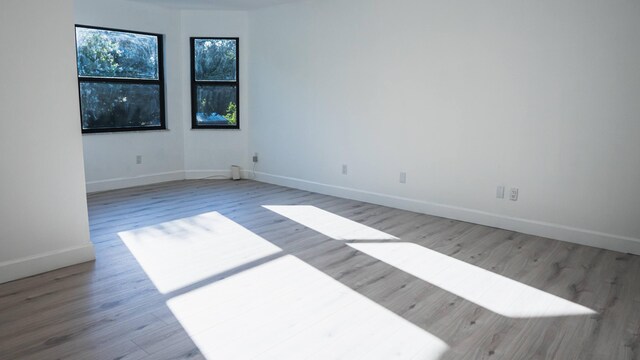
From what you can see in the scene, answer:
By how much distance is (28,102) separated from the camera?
2.78 metres

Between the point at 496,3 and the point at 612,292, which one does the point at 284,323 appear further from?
the point at 496,3

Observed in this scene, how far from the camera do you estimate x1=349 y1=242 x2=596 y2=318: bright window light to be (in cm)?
254

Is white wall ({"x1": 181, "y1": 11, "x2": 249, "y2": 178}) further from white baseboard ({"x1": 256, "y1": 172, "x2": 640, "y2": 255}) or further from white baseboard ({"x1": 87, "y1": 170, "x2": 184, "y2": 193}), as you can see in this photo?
white baseboard ({"x1": 256, "y1": 172, "x2": 640, "y2": 255})

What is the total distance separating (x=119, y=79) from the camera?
5.70 meters

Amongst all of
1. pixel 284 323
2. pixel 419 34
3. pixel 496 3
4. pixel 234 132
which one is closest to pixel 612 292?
pixel 284 323

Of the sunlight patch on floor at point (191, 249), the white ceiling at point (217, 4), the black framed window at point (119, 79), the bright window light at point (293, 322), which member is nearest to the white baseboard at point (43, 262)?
the sunlight patch on floor at point (191, 249)

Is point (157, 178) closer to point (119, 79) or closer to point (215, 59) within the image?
point (119, 79)

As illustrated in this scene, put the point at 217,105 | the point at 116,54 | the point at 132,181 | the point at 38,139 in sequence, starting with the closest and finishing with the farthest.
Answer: the point at 38,139
the point at 116,54
the point at 132,181
the point at 217,105

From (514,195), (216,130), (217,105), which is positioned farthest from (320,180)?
(514,195)

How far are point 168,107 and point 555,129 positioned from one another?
5.03m

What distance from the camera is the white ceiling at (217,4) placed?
18.2ft

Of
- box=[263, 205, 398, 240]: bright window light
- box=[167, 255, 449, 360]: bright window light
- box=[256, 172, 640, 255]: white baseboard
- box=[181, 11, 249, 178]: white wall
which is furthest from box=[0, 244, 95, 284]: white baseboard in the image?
box=[181, 11, 249, 178]: white wall

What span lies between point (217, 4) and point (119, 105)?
76.0 inches

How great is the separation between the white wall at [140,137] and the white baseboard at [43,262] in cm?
262
